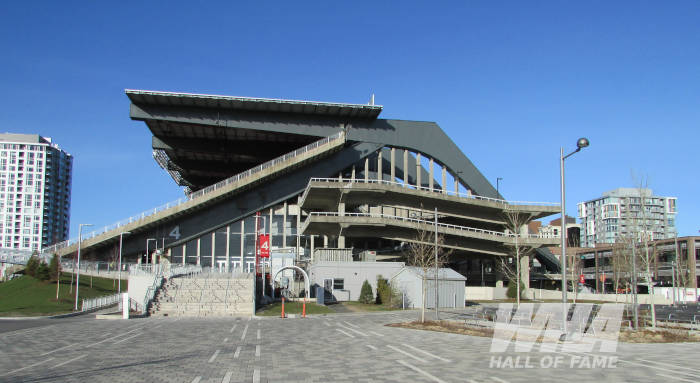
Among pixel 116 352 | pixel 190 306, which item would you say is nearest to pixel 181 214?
pixel 190 306

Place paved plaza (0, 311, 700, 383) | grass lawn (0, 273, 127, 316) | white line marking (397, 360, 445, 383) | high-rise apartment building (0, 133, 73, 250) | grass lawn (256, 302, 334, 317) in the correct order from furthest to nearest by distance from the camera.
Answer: high-rise apartment building (0, 133, 73, 250) → grass lawn (0, 273, 127, 316) → grass lawn (256, 302, 334, 317) → paved plaza (0, 311, 700, 383) → white line marking (397, 360, 445, 383)

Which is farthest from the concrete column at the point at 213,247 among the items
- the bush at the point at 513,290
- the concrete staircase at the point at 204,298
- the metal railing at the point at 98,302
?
the bush at the point at 513,290

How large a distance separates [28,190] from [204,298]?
152257 millimetres

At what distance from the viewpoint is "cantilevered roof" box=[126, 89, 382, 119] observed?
6138 centimetres

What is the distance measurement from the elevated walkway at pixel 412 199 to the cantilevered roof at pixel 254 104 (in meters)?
8.47

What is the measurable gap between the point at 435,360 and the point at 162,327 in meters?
17.4

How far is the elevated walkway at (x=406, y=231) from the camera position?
195 feet

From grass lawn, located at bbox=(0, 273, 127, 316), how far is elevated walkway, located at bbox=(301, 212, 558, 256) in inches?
880

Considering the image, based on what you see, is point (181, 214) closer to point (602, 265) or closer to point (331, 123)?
point (331, 123)

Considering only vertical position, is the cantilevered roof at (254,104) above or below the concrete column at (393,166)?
above

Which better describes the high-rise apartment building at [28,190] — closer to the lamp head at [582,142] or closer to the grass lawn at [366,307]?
the grass lawn at [366,307]

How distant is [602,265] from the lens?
106125 millimetres

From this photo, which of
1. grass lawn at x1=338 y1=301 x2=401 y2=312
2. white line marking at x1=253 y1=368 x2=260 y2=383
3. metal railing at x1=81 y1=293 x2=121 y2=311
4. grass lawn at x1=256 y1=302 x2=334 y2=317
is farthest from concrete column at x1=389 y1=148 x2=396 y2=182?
white line marking at x1=253 y1=368 x2=260 y2=383

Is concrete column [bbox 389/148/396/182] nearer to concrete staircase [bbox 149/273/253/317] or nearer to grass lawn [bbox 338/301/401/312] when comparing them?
grass lawn [bbox 338/301/401/312]
